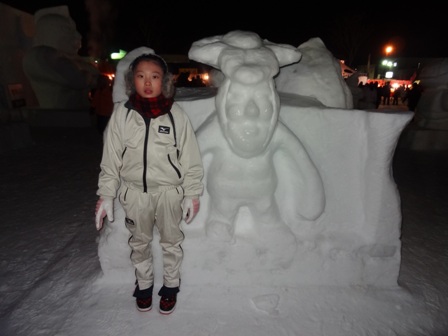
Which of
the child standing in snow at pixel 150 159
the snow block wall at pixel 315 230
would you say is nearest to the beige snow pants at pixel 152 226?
the child standing in snow at pixel 150 159

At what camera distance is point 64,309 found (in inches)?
79.2

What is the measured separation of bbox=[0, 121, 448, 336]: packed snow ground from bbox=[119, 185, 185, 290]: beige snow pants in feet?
0.84

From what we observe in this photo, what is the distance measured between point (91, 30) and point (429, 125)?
21935mm

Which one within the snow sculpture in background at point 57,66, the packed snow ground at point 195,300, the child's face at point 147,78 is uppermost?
the snow sculpture in background at point 57,66

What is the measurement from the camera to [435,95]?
6.35 metres

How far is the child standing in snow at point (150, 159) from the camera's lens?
1687 millimetres

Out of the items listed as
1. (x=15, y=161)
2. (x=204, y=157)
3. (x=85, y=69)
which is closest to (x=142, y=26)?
(x=85, y=69)

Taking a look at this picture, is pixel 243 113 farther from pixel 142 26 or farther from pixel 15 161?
pixel 142 26

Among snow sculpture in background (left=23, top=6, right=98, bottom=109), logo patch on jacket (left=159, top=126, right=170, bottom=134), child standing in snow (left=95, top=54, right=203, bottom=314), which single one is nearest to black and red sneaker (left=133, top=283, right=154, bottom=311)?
child standing in snow (left=95, top=54, right=203, bottom=314)

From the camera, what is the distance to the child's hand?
6.01ft

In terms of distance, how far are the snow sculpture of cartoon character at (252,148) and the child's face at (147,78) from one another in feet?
1.01

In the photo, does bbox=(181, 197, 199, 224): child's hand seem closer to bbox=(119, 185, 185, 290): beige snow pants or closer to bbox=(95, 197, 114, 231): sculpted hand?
bbox=(119, 185, 185, 290): beige snow pants

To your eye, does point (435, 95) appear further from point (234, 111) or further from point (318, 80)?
point (234, 111)

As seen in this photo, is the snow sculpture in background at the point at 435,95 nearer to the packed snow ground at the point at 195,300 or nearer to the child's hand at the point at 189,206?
the packed snow ground at the point at 195,300
